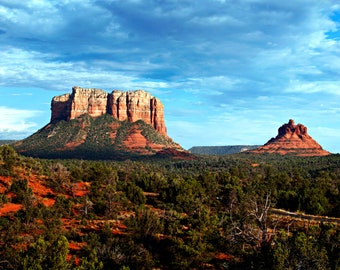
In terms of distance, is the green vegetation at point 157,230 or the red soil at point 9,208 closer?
the green vegetation at point 157,230

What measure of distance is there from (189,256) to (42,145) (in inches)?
6786

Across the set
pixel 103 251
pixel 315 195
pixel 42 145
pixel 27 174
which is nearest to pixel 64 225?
pixel 103 251

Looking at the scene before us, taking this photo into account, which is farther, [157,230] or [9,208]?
[9,208]

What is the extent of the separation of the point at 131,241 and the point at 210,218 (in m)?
9.08

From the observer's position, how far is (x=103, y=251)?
29.6 metres

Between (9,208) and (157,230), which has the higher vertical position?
(9,208)

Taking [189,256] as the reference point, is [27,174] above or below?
above

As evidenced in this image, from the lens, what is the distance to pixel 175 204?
5359 cm

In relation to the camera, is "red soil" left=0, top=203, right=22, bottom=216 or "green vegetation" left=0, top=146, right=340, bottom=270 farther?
"red soil" left=0, top=203, right=22, bottom=216

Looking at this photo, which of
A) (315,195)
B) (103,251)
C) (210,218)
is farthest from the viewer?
(315,195)

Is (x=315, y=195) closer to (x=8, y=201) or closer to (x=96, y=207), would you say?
(x=96, y=207)

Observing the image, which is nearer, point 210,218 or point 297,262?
point 297,262

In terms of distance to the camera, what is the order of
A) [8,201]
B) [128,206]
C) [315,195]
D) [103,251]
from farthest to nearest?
[315,195] → [128,206] → [8,201] → [103,251]

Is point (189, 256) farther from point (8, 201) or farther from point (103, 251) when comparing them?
point (8, 201)
